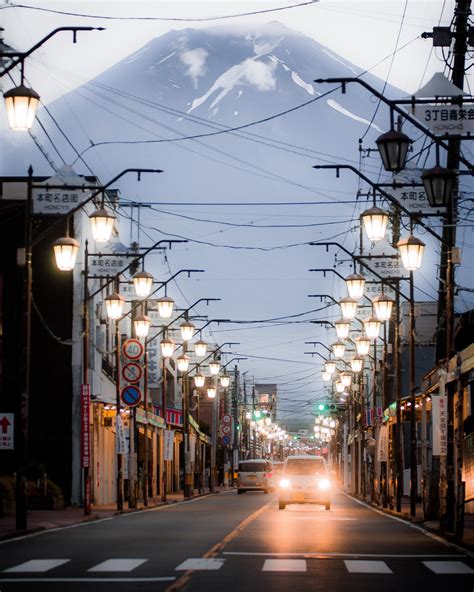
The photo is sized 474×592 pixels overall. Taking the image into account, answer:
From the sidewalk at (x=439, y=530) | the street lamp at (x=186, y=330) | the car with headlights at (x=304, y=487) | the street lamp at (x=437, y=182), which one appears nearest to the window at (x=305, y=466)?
the car with headlights at (x=304, y=487)

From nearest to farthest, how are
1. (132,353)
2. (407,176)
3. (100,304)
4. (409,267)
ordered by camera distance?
(409,267) < (407,176) < (132,353) < (100,304)

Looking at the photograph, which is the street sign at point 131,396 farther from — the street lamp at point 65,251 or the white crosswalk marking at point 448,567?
the white crosswalk marking at point 448,567

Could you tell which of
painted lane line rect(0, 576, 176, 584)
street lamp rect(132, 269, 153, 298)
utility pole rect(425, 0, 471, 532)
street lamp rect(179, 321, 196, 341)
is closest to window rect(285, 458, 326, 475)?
street lamp rect(132, 269, 153, 298)

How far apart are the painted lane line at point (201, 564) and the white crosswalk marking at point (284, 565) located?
68cm

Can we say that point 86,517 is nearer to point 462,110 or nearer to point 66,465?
point 66,465

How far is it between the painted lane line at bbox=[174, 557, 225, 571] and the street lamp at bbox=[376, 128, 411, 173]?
7155 mm

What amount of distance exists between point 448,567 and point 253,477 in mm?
61866

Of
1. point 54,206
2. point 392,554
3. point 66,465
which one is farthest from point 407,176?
point 66,465

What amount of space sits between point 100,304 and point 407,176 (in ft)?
86.2

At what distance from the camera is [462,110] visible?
21.1m

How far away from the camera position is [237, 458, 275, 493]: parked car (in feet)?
260

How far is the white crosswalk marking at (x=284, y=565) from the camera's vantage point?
17.2 m

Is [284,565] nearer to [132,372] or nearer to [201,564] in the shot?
[201,564]

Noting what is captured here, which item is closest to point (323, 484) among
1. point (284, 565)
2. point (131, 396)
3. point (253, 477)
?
point (131, 396)
